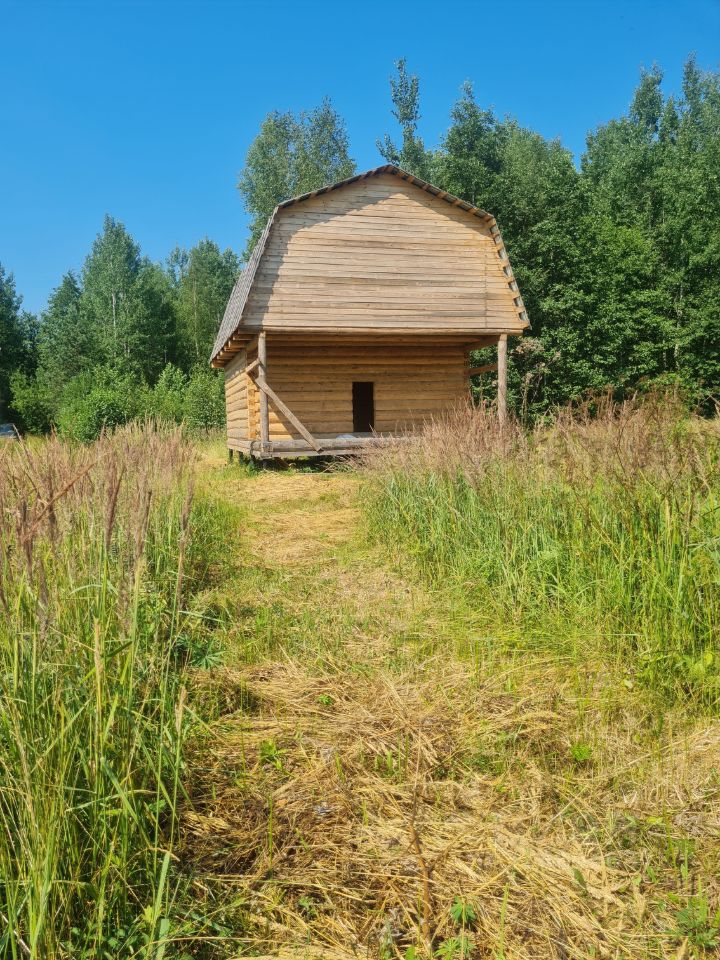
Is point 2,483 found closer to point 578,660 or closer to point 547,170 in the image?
point 578,660

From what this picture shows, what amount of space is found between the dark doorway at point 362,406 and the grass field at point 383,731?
16225 mm

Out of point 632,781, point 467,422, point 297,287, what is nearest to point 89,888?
point 632,781

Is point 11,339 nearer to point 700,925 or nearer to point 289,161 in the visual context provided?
point 289,161

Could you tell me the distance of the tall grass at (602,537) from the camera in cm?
286

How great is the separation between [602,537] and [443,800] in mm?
1780

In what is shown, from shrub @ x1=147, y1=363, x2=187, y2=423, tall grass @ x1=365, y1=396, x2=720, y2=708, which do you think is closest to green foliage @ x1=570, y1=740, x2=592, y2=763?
tall grass @ x1=365, y1=396, x2=720, y2=708

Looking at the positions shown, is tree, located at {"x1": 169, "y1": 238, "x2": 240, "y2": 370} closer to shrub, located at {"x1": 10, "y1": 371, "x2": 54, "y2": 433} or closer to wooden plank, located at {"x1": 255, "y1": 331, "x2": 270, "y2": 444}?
shrub, located at {"x1": 10, "y1": 371, "x2": 54, "y2": 433}

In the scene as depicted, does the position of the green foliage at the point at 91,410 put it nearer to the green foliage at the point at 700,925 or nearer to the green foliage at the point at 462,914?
the green foliage at the point at 462,914

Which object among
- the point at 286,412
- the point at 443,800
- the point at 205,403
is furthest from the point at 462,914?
the point at 205,403

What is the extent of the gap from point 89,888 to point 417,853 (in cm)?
93

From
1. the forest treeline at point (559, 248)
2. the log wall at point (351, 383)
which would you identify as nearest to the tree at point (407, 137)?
the forest treeline at point (559, 248)

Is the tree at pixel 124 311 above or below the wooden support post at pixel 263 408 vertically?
above

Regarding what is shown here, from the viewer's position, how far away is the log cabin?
1223 cm

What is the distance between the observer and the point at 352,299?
12555 mm
